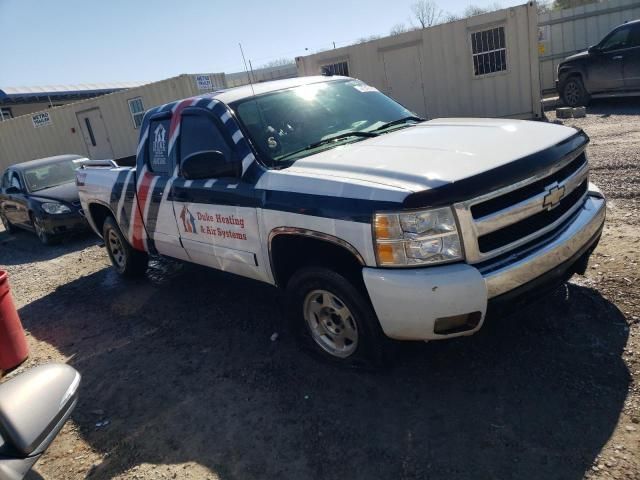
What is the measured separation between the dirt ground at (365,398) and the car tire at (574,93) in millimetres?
9689

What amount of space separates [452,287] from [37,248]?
9.13 m

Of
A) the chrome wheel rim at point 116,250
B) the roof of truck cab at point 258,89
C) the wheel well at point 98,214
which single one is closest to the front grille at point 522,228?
the roof of truck cab at point 258,89

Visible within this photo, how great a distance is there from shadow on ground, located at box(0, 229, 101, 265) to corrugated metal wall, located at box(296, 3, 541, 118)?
28.3 ft

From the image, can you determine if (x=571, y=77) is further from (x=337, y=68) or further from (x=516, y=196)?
(x=516, y=196)

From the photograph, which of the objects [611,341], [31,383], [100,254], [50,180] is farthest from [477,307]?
[50,180]

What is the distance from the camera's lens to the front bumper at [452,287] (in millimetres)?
2678

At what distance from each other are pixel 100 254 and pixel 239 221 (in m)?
5.23

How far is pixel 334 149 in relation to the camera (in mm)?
3611

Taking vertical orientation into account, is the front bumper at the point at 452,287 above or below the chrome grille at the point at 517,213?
below

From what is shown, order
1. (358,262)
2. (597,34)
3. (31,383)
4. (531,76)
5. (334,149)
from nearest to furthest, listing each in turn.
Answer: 1. (31,383)
2. (358,262)
3. (334,149)
4. (531,76)
5. (597,34)

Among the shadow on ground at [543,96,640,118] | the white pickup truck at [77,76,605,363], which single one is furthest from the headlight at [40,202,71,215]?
the shadow on ground at [543,96,640,118]

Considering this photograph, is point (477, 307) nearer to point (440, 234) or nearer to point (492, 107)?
point (440, 234)

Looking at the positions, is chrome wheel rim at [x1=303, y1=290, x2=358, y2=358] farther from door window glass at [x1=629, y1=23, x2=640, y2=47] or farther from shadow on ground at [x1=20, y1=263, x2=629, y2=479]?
door window glass at [x1=629, y1=23, x2=640, y2=47]

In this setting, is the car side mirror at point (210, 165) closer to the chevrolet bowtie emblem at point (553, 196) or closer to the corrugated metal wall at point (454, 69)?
the chevrolet bowtie emblem at point (553, 196)
